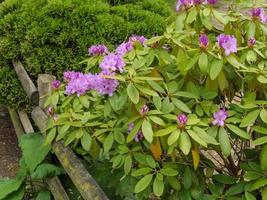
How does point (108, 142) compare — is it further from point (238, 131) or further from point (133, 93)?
point (238, 131)

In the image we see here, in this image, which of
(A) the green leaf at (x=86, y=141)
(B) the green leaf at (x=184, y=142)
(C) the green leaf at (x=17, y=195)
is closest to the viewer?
(B) the green leaf at (x=184, y=142)

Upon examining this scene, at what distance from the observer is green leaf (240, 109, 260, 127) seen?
6.57 feet

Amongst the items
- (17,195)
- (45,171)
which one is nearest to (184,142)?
(45,171)

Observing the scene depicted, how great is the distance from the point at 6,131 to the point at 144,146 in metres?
3.33

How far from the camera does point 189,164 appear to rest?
2248 millimetres

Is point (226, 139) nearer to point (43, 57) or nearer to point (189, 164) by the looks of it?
point (189, 164)

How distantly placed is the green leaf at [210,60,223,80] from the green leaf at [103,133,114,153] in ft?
1.77

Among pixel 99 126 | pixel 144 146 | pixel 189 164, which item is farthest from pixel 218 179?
pixel 99 126

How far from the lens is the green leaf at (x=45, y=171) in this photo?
10.7 ft

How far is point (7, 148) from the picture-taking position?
4.96 metres

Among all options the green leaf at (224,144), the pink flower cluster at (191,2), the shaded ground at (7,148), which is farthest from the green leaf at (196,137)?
the shaded ground at (7,148)

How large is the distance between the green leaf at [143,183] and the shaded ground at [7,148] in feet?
8.31

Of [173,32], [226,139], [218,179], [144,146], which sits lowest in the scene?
[218,179]

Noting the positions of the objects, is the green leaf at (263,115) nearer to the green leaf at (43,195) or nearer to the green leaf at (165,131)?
the green leaf at (165,131)
